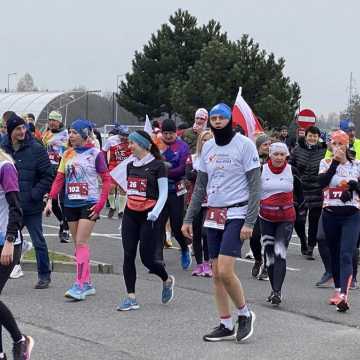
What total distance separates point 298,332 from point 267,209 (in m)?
1.97

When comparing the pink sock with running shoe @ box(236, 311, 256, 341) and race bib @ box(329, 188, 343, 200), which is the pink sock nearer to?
running shoe @ box(236, 311, 256, 341)

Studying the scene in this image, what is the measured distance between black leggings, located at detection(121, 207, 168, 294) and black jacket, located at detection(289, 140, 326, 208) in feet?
14.3

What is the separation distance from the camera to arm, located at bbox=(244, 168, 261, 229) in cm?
699

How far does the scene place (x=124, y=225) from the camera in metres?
8.42

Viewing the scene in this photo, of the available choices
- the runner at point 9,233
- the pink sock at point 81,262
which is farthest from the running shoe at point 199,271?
the runner at point 9,233

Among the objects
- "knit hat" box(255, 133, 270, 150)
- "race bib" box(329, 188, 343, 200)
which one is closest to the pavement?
"race bib" box(329, 188, 343, 200)

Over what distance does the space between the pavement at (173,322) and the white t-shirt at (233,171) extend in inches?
45.9

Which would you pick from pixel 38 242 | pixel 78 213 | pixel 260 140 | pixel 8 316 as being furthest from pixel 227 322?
pixel 260 140

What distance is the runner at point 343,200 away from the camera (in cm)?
868

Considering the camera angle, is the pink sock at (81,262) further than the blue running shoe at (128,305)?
Yes

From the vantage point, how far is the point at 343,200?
8.69 m

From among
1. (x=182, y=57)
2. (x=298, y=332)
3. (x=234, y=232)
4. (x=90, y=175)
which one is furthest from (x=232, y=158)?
(x=182, y=57)

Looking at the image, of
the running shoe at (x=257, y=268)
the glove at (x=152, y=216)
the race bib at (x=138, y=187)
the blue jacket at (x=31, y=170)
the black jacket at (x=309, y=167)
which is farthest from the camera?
the black jacket at (x=309, y=167)

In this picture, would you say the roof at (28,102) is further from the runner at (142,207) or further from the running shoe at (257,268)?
the runner at (142,207)
